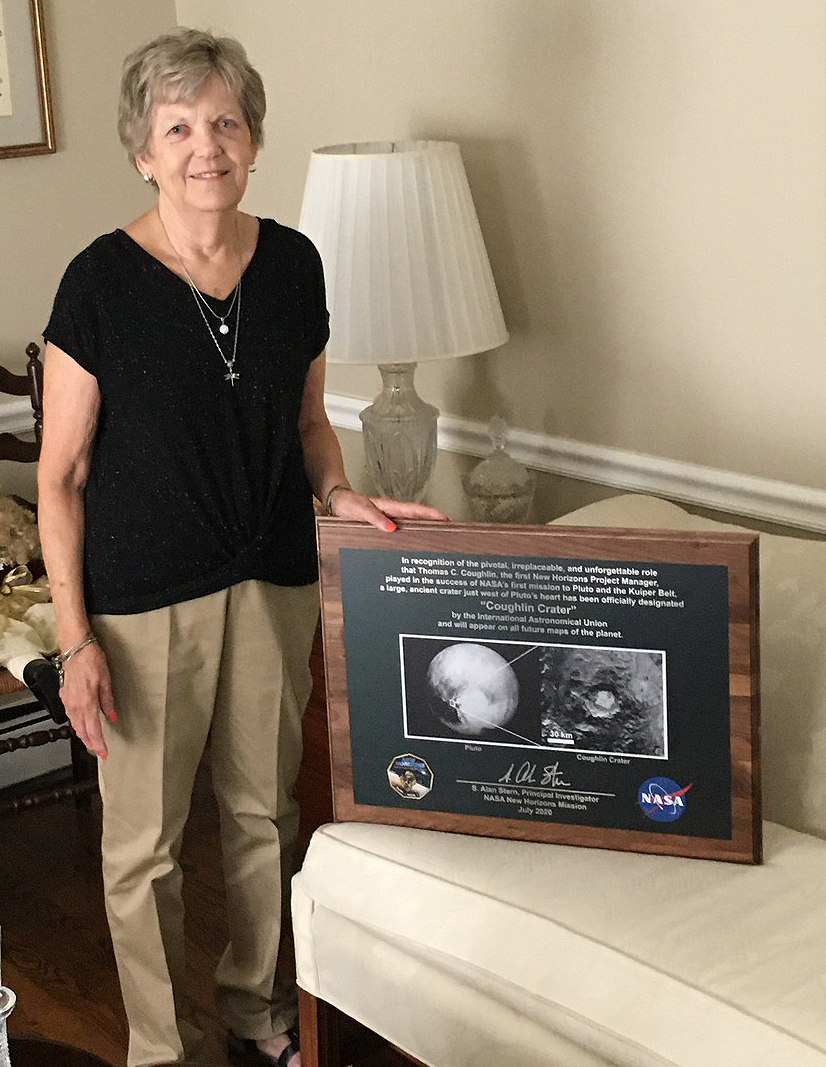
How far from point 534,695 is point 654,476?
83cm

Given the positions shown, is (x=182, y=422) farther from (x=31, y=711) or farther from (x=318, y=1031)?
(x=31, y=711)

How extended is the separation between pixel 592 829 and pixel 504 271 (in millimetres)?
1225

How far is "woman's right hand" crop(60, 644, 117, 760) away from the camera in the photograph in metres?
1.76

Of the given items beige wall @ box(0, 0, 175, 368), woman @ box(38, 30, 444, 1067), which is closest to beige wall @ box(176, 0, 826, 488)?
beige wall @ box(0, 0, 175, 368)

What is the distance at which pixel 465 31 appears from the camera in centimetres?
246

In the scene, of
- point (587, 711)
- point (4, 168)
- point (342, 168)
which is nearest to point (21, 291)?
point (4, 168)

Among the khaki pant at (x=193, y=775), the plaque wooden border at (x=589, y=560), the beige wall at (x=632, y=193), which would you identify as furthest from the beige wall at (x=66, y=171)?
the plaque wooden border at (x=589, y=560)

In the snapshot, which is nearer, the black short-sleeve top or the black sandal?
the black short-sleeve top

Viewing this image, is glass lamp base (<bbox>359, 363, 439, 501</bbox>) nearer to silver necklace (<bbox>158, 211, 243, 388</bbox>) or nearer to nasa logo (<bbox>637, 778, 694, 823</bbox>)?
silver necklace (<bbox>158, 211, 243, 388</bbox>)

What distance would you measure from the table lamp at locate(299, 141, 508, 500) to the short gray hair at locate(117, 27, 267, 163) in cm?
54

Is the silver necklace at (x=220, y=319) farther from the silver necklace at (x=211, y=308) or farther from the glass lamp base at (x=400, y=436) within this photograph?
the glass lamp base at (x=400, y=436)

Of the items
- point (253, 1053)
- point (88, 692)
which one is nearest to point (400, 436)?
point (88, 692)

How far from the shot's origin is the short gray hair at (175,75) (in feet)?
5.47

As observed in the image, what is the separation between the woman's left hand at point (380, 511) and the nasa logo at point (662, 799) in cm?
42
